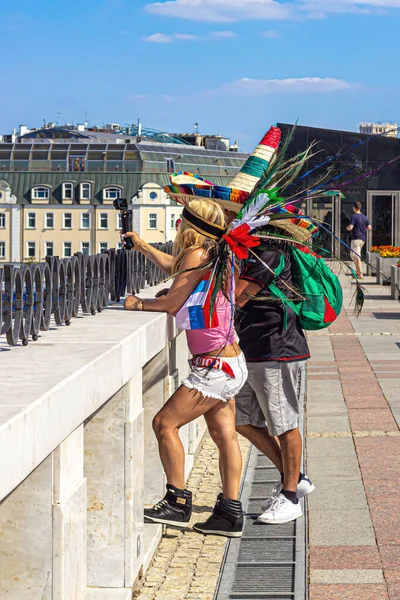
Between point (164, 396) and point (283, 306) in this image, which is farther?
point (164, 396)

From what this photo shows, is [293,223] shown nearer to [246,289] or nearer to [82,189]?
[246,289]

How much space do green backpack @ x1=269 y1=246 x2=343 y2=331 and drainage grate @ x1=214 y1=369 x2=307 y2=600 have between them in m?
1.06

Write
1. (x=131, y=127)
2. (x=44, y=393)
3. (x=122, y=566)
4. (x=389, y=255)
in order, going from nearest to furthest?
(x=44, y=393) < (x=122, y=566) < (x=389, y=255) < (x=131, y=127)

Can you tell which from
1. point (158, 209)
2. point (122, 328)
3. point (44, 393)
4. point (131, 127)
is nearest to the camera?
point (44, 393)

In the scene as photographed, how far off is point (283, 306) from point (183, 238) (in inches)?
30.7

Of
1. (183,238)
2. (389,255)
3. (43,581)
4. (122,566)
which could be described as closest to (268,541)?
(122,566)

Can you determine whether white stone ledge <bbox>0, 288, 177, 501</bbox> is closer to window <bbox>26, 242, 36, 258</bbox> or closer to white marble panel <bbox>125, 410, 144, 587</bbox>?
white marble panel <bbox>125, 410, 144, 587</bbox>

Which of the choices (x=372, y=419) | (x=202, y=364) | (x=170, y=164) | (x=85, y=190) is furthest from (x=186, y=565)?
(x=85, y=190)

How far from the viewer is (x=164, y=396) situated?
696 cm

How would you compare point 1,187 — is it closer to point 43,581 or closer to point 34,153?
point 34,153

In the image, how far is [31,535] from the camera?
381 cm

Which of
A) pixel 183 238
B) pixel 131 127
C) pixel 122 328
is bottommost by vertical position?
pixel 122 328

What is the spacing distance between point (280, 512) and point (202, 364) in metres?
1.10

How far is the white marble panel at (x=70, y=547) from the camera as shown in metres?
3.83
